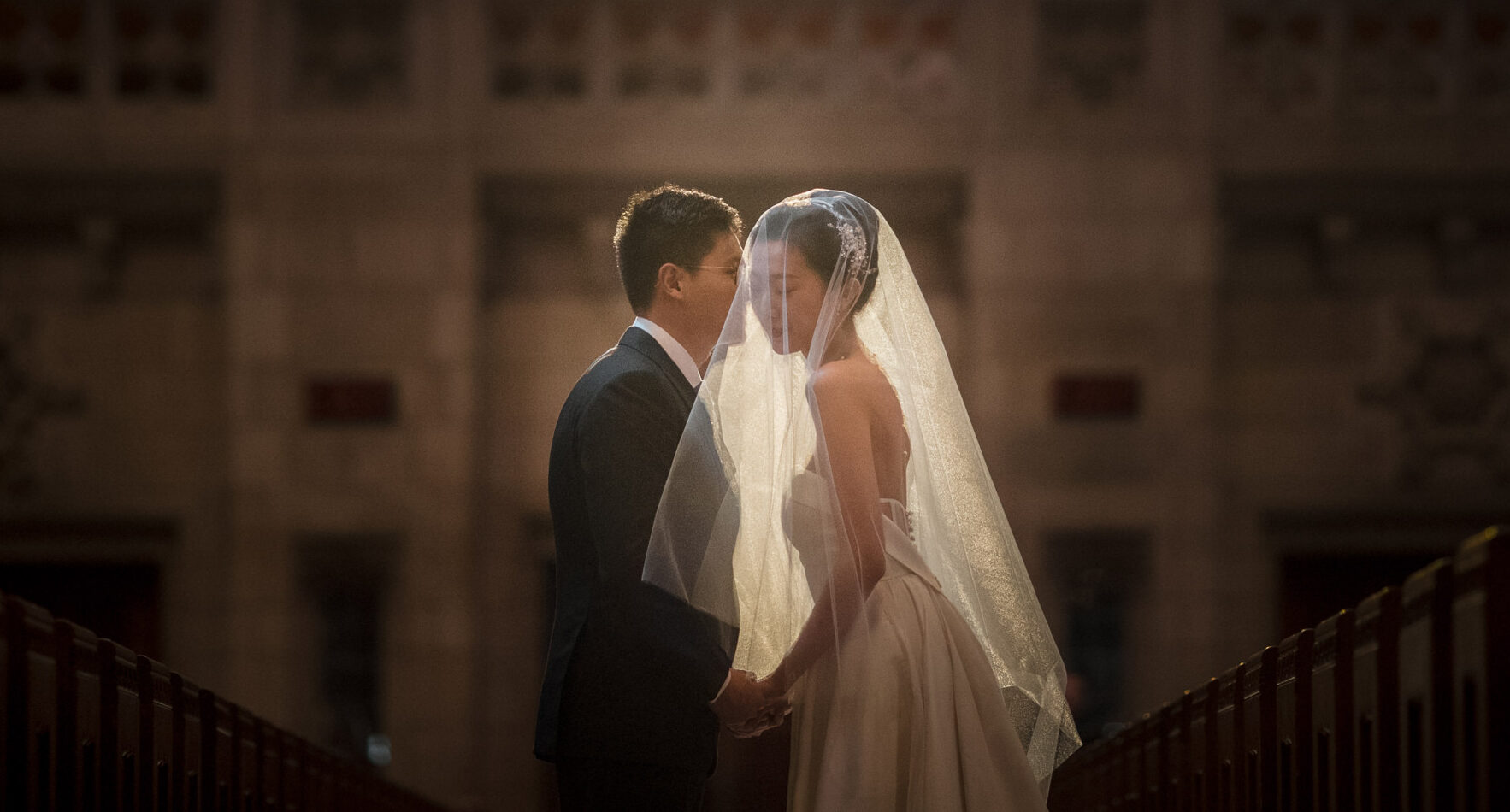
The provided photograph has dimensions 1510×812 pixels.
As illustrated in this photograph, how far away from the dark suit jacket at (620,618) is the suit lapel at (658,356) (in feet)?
0.19

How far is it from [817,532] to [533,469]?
269 inches

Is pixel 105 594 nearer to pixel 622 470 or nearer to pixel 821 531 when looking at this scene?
pixel 622 470

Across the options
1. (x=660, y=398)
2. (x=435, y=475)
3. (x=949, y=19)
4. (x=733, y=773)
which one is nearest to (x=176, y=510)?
(x=435, y=475)

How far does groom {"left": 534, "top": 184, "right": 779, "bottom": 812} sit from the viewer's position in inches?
140

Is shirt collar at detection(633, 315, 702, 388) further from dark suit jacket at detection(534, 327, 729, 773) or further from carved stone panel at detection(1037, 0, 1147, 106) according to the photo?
carved stone panel at detection(1037, 0, 1147, 106)

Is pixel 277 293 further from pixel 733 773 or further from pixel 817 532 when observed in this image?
pixel 817 532

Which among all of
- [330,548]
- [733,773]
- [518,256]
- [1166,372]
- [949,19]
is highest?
[949,19]

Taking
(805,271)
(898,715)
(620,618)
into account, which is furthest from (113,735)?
(805,271)

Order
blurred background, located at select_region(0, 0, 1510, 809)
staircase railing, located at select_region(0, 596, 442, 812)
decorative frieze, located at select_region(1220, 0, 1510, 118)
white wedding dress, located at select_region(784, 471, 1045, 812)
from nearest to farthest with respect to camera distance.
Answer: staircase railing, located at select_region(0, 596, 442, 812)
white wedding dress, located at select_region(784, 471, 1045, 812)
blurred background, located at select_region(0, 0, 1510, 809)
decorative frieze, located at select_region(1220, 0, 1510, 118)

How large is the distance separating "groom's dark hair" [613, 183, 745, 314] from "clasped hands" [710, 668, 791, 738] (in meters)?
1.02

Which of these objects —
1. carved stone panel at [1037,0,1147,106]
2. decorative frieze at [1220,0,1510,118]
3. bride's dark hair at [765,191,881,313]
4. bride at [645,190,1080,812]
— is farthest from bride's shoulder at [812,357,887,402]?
Answer: decorative frieze at [1220,0,1510,118]

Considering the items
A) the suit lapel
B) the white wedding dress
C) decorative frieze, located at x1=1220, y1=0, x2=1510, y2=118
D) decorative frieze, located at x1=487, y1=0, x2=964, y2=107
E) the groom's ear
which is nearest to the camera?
the white wedding dress

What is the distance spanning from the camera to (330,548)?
9867 mm

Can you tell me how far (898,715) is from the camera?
354 centimetres
